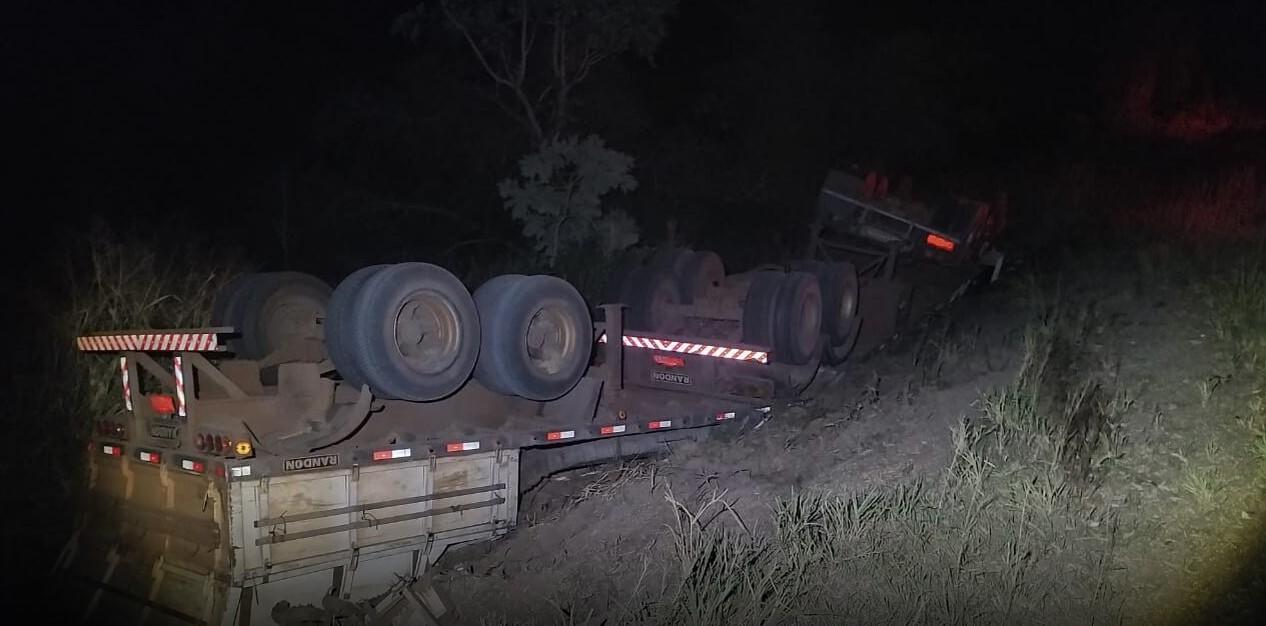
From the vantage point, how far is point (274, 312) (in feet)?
26.2

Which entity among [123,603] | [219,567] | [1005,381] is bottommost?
[123,603]

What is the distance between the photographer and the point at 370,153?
58.6 ft

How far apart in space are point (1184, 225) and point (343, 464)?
Answer: 10.3 m

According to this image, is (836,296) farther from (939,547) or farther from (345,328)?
(345,328)

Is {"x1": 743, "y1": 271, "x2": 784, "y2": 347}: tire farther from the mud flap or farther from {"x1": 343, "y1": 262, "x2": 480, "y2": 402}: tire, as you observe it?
{"x1": 343, "y1": 262, "x2": 480, "y2": 402}: tire

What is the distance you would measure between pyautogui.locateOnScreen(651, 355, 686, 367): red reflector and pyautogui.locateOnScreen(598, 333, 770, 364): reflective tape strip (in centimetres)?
8

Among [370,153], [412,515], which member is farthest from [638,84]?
[412,515]

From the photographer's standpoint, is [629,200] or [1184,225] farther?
[629,200]

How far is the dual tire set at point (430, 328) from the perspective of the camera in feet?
21.2

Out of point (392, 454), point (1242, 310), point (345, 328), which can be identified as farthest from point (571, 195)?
point (1242, 310)

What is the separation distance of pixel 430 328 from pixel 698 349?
343cm

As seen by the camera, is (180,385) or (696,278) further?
(696,278)

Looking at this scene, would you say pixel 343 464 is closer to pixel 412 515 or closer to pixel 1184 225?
pixel 412 515

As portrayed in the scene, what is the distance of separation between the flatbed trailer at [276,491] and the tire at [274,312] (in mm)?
700
